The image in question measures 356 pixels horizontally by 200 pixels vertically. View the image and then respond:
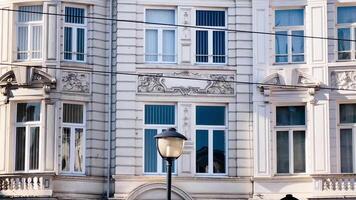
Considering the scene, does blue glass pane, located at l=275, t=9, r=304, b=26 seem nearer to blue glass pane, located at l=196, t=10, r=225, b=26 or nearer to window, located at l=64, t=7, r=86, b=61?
blue glass pane, located at l=196, t=10, r=225, b=26

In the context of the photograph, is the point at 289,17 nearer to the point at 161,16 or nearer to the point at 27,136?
the point at 161,16

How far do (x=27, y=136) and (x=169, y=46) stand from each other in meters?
5.82

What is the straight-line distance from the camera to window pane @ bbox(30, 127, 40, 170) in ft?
105

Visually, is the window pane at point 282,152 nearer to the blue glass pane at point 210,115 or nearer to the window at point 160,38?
the blue glass pane at point 210,115

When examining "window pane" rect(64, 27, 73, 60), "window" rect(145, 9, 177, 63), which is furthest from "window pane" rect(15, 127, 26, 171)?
"window" rect(145, 9, 177, 63)

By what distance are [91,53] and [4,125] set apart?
12.7 ft

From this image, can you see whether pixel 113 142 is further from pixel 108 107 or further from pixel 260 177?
pixel 260 177

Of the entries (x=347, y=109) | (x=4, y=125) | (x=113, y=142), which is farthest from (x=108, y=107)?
(x=347, y=109)

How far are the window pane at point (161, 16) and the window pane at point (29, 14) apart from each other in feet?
12.3

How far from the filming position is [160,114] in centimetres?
3288

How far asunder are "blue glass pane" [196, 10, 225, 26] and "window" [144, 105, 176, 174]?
126 inches

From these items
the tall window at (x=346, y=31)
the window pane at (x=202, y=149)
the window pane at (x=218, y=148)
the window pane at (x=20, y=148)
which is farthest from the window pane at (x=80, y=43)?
the tall window at (x=346, y=31)

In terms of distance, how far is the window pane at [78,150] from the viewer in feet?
106

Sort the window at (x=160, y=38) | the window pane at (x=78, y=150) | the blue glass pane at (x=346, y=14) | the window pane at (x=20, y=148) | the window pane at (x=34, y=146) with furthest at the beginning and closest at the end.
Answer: the window at (x=160, y=38)
the blue glass pane at (x=346, y=14)
the window pane at (x=78, y=150)
the window pane at (x=20, y=148)
the window pane at (x=34, y=146)
